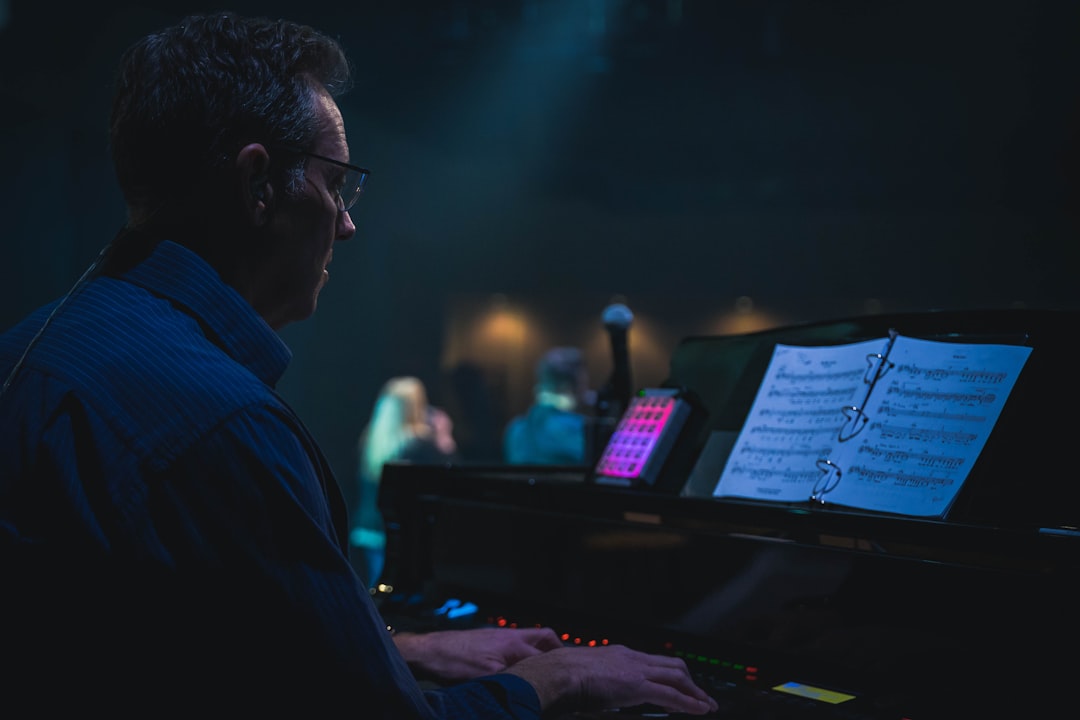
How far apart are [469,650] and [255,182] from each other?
0.67 meters

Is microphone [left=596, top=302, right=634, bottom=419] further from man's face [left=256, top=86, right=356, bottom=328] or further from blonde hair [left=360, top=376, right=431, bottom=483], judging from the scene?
blonde hair [left=360, top=376, right=431, bottom=483]

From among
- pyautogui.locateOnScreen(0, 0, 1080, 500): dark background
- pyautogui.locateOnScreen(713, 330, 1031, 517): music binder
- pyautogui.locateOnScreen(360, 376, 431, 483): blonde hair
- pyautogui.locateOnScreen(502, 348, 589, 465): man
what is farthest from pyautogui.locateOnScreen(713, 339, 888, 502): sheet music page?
pyautogui.locateOnScreen(0, 0, 1080, 500): dark background

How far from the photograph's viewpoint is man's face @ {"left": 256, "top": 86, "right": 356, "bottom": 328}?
38.4 inches

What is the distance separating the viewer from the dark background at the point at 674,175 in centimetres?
599

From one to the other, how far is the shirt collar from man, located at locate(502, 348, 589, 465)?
3.20m

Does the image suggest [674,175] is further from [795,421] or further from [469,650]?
[469,650]

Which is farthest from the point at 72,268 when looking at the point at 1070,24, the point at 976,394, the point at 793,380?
the point at 1070,24

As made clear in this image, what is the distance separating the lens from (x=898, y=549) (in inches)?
45.4

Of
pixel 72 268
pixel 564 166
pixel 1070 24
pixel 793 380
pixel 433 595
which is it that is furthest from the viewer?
pixel 564 166

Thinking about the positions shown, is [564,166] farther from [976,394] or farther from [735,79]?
[976,394]

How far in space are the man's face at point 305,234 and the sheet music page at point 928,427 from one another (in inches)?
29.6

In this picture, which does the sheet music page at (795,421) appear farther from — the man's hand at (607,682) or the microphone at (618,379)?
the microphone at (618,379)

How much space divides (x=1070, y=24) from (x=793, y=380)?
5556 mm

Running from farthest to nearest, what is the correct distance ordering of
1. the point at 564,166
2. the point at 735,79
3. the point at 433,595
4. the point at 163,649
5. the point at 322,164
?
the point at 564,166, the point at 735,79, the point at 433,595, the point at 322,164, the point at 163,649
